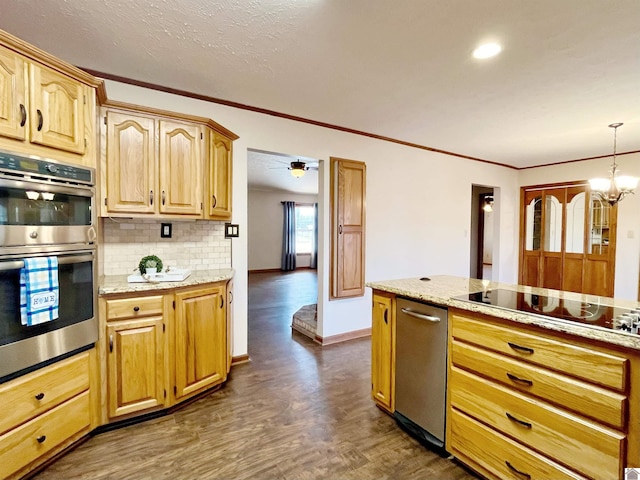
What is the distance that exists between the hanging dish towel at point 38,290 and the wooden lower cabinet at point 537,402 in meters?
2.13

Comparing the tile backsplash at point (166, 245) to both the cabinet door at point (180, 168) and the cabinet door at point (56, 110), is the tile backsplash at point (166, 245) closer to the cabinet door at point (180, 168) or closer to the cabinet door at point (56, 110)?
the cabinet door at point (180, 168)

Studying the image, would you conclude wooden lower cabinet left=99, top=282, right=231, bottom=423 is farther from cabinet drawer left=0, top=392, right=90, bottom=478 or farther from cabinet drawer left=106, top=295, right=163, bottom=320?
cabinet drawer left=0, top=392, right=90, bottom=478

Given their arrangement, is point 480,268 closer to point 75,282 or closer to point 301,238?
point 301,238

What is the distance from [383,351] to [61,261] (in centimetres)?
201

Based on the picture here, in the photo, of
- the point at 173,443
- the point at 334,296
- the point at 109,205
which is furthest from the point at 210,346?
the point at 334,296

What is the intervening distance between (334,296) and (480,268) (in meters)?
4.90

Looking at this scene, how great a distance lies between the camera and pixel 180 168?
2459mm

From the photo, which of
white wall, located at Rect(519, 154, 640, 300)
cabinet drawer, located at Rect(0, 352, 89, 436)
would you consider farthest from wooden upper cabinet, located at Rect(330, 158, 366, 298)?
white wall, located at Rect(519, 154, 640, 300)

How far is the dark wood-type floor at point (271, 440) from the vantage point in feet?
5.71

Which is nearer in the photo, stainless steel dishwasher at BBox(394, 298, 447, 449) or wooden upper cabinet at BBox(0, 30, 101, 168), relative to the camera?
wooden upper cabinet at BBox(0, 30, 101, 168)

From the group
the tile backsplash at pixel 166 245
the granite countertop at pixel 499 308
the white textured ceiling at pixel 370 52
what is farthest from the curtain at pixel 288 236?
the granite countertop at pixel 499 308

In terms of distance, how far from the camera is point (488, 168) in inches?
214

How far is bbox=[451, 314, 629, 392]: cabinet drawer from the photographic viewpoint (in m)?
1.22

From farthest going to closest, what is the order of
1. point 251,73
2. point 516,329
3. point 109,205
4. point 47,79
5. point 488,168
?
point 488,168
point 251,73
point 109,205
point 47,79
point 516,329
